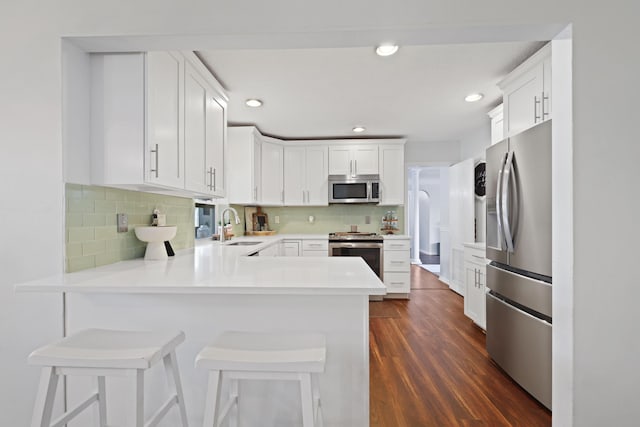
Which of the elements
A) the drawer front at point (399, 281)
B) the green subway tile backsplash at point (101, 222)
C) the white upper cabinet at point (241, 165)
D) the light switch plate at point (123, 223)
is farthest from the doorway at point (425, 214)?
the light switch plate at point (123, 223)

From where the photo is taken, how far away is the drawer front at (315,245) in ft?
14.6

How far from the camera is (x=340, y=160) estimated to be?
476 cm

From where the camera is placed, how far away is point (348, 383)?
1480mm

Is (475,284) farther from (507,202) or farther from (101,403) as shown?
(101,403)

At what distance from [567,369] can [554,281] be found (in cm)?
38

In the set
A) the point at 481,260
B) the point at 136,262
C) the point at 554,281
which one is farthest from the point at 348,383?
the point at 481,260

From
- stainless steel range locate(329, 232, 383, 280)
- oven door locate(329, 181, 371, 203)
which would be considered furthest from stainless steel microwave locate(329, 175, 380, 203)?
stainless steel range locate(329, 232, 383, 280)

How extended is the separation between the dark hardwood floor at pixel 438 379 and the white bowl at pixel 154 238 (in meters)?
1.62

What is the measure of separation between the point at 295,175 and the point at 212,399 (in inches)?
154

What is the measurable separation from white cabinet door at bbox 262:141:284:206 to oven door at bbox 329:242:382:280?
1.06 m

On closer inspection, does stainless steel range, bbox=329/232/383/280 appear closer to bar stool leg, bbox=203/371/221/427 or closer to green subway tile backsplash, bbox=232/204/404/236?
green subway tile backsplash, bbox=232/204/404/236

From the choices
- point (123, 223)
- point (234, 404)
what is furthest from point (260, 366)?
point (123, 223)

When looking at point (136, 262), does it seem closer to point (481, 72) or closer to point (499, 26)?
point (499, 26)

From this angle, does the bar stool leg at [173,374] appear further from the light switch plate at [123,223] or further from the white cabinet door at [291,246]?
the white cabinet door at [291,246]
